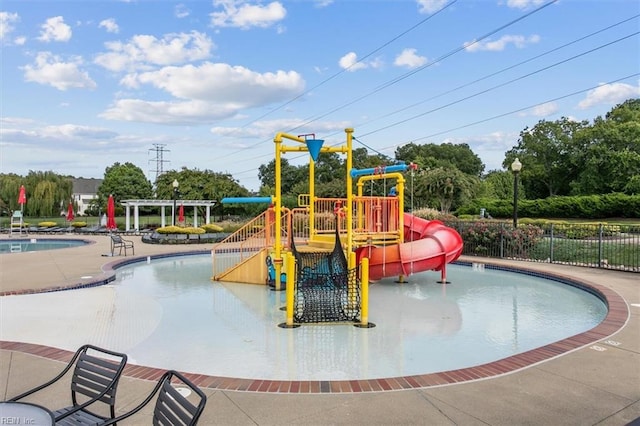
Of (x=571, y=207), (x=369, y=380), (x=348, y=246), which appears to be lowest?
(x=369, y=380)

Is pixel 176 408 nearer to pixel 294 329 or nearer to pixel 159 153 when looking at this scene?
pixel 294 329

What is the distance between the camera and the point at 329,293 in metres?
8.54

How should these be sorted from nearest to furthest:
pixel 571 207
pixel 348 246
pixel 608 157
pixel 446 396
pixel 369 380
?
pixel 446 396 < pixel 369 380 < pixel 348 246 < pixel 571 207 < pixel 608 157

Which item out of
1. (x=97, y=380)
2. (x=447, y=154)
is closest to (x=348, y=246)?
(x=97, y=380)

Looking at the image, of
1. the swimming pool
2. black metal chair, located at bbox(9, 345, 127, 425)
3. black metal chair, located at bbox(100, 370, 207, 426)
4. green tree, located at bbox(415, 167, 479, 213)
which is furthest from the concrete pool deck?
green tree, located at bbox(415, 167, 479, 213)

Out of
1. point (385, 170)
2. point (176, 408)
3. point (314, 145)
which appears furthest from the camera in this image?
point (385, 170)

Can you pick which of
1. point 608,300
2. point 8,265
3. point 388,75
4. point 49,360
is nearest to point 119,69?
point 8,265

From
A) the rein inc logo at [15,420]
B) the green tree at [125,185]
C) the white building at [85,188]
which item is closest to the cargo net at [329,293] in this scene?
the rein inc logo at [15,420]

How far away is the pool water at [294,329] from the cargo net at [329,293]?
0.32 meters

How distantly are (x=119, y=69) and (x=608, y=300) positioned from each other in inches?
806

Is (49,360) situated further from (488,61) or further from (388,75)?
(388,75)

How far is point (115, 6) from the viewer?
1372cm

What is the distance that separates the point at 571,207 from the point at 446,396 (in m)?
33.1

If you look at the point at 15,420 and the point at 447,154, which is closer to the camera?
the point at 15,420
